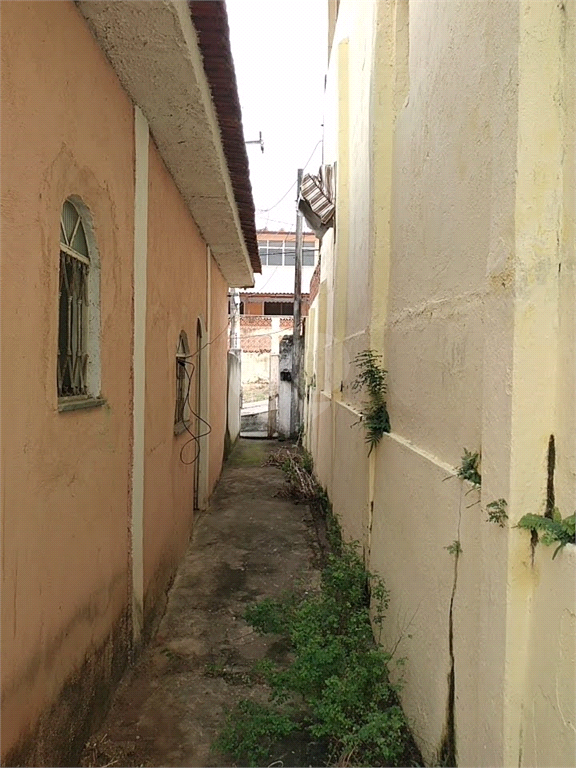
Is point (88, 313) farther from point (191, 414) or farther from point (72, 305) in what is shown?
point (191, 414)

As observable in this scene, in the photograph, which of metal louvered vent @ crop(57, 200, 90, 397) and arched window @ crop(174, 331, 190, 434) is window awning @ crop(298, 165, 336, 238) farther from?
metal louvered vent @ crop(57, 200, 90, 397)

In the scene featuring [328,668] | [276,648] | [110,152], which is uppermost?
[110,152]

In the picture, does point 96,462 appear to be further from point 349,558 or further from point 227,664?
point 349,558

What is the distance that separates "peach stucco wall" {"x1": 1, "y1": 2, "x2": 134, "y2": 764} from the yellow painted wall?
5.72ft

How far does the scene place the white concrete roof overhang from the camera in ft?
8.27

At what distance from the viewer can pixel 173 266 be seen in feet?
16.1

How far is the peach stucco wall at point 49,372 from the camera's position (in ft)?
6.23

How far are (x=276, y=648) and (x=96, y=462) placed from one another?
2128 mm

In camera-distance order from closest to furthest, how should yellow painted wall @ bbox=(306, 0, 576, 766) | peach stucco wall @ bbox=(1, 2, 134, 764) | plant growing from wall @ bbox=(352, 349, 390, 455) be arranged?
yellow painted wall @ bbox=(306, 0, 576, 766), peach stucco wall @ bbox=(1, 2, 134, 764), plant growing from wall @ bbox=(352, 349, 390, 455)

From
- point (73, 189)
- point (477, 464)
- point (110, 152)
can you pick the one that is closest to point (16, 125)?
point (73, 189)

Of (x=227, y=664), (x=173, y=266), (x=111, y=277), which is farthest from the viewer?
(x=173, y=266)

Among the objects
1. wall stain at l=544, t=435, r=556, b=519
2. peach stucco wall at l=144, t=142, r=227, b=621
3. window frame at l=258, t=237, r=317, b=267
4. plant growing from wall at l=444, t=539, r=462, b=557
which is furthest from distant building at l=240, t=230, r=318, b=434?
wall stain at l=544, t=435, r=556, b=519

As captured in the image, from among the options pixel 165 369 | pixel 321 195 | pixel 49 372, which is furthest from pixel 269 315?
pixel 49 372

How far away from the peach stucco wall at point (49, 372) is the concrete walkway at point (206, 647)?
23.2 inches
